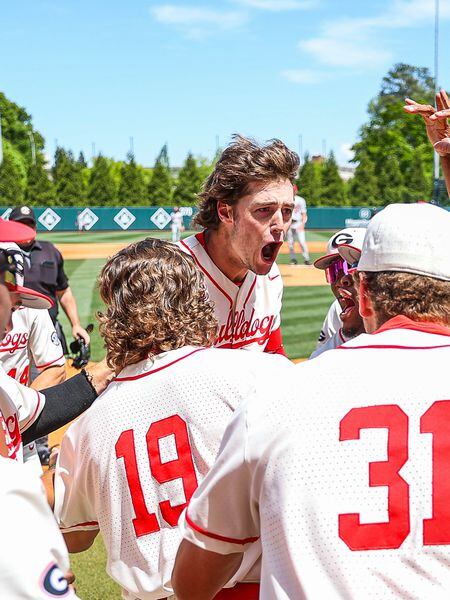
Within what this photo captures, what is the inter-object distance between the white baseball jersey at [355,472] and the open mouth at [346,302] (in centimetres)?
203

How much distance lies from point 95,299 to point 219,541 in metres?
14.2

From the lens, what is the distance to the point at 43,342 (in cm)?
496

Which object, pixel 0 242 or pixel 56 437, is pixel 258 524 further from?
pixel 56 437

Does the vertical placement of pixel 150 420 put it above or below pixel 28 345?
above

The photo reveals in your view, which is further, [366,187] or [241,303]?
[366,187]

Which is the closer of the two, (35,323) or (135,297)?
(135,297)

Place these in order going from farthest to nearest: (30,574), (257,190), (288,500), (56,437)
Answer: (56,437) < (257,190) < (288,500) < (30,574)

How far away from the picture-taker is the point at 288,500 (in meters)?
1.63

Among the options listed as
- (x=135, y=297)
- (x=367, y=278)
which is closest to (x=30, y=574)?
(x=367, y=278)

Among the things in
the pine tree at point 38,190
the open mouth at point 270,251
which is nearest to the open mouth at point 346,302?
the open mouth at point 270,251

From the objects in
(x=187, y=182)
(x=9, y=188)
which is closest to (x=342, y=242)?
(x=9, y=188)

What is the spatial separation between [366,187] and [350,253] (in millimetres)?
50042

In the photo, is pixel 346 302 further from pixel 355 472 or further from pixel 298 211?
pixel 298 211

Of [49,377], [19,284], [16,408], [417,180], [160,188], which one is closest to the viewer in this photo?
[19,284]
